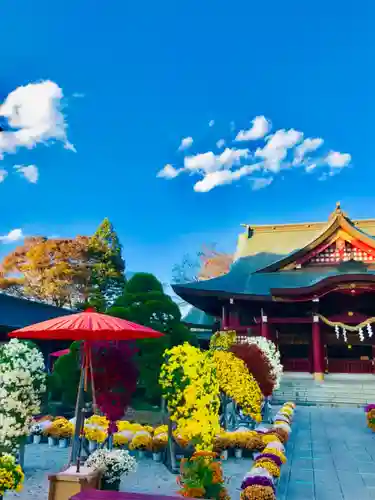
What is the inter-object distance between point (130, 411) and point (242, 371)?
536 cm

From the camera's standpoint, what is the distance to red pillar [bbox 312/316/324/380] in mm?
25094

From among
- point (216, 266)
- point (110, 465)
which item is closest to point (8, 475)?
point (110, 465)

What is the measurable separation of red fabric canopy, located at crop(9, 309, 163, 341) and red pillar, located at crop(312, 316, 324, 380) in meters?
19.9

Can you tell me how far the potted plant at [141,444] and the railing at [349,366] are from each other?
63.0ft

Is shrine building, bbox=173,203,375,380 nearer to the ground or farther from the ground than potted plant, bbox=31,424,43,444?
farther from the ground

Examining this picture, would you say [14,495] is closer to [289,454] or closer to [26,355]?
A: [26,355]

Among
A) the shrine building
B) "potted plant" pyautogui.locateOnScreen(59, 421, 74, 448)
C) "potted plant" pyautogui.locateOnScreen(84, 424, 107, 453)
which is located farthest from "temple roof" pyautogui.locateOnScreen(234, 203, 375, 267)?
"potted plant" pyautogui.locateOnScreen(84, 424, 107, 453)

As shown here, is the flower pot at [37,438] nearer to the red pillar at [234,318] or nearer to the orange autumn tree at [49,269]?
the red pillar at [234,318]

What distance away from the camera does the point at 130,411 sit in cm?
1510

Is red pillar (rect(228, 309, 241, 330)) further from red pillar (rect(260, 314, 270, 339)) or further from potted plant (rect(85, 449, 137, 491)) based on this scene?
potted plant (rect(85, 449, 137, 491))

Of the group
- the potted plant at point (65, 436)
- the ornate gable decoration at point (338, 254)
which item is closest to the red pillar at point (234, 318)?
the ornate gable decoration at point (338, 254)

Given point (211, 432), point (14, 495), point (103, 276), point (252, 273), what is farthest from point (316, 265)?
point (14, 495)

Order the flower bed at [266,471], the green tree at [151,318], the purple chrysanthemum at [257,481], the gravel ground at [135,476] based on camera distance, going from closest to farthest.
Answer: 1. the flower bed at [266,471]
2. the purple chrysanthemum at [257,481]
3. the gravel ground at [135,476]
4. the green tree at [151,318]

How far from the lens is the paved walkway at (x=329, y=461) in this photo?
844cm
